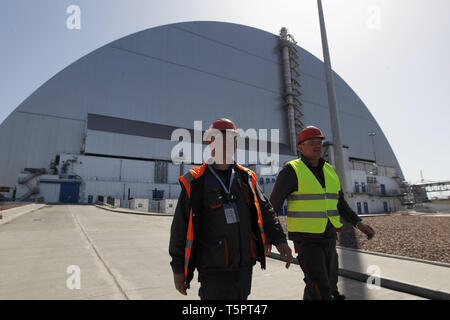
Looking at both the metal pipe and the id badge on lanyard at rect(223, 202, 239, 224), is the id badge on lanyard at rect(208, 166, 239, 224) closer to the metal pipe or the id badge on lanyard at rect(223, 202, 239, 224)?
the id badge on lanyard at rect(223, 202, 239, 224)

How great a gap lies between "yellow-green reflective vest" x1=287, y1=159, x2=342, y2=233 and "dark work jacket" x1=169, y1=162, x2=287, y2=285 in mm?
688

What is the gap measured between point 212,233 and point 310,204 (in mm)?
1146

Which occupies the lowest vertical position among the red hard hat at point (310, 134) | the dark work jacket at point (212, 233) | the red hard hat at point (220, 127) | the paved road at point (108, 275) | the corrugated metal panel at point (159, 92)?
the paved road at point (108, 275)

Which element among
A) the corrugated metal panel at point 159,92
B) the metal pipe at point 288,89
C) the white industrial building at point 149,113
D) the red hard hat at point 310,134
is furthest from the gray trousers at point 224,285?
the metal pipe at point 288,89

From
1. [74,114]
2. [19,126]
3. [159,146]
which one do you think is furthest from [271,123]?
[19,126]

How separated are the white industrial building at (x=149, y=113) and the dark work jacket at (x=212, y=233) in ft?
80.4

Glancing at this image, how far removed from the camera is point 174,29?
42344 millimetres

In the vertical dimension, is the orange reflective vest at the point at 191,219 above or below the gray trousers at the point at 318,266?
above

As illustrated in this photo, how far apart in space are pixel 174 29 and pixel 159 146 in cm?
2057

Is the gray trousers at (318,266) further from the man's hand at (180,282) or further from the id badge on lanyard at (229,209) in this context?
the man's hand at (180,282)

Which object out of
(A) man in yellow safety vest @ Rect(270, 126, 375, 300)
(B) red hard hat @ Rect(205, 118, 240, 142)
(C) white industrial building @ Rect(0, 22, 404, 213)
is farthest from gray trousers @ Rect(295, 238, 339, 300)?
(C) white industrial building @ Rect(0, 22, 404, 213)

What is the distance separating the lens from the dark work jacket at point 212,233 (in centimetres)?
170

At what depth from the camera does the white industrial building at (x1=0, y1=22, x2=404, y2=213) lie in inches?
1318
